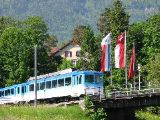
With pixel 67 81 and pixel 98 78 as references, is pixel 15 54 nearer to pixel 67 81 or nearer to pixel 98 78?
pixel 67 81

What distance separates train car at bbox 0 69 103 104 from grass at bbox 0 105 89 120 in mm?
5774

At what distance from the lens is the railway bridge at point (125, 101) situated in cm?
5759

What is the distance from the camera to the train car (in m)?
62.0

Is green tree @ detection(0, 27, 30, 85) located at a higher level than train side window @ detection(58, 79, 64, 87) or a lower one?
higher

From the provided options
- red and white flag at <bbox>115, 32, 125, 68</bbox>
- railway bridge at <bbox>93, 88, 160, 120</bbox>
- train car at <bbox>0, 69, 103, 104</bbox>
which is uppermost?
red and white flag at <bbox>115, 32, 125, 68</bbox>

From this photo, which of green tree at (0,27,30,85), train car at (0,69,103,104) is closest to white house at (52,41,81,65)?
green tree at (0,27,30,85)

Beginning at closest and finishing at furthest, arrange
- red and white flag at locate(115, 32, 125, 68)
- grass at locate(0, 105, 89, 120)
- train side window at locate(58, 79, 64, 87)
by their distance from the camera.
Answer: grass at locate(0, 105, 89, 120) < red and white flag at locate(115, 32, 125, 68) < train side window at locate(58, 79, 64, 87)

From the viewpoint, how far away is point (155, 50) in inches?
3915

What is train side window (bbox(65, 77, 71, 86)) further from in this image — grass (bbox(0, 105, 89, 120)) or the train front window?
grass (bbox(0, 105, 89, 120))

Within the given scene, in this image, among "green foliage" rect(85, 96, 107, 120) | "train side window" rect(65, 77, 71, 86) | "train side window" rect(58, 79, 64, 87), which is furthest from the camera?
"train side window" rect(58, 79, 64, 87)

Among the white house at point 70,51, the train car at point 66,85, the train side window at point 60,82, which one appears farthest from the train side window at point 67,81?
the white house at point 70,51

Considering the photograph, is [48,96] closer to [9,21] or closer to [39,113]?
[39,113]

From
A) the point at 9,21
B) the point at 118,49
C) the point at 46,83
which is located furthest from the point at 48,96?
the point at 9,21

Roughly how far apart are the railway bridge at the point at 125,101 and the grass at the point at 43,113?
2929mm
